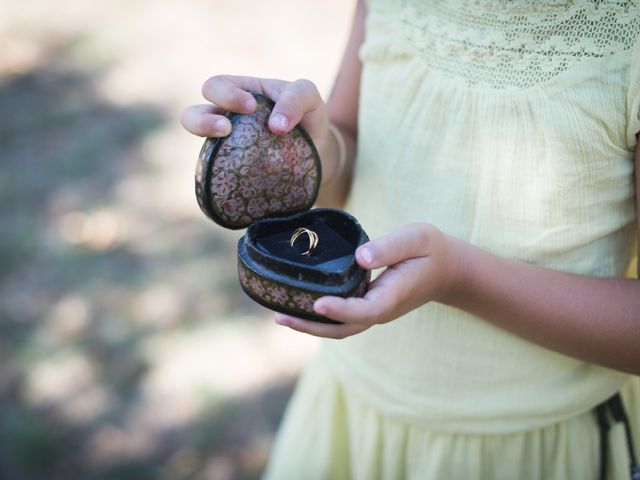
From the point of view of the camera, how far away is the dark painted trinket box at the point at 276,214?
98 cm

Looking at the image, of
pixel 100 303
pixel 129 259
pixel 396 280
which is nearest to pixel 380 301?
pixel 396 280

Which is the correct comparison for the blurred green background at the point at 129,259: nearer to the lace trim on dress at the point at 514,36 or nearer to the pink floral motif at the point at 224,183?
the pink floral motif at the point at 224,183

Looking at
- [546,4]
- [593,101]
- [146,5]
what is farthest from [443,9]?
[146,5]

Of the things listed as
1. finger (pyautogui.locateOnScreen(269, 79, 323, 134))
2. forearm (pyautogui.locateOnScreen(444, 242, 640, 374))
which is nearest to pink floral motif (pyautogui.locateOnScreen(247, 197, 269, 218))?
finger (pyautogui.locateOnScreen(269, 79, 323, 134))

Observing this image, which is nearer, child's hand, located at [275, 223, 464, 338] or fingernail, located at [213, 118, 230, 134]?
child's hand, located at [275, 223, 464, 338]

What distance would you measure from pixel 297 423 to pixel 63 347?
1426mm

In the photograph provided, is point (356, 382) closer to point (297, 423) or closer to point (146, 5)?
point (297, 423)

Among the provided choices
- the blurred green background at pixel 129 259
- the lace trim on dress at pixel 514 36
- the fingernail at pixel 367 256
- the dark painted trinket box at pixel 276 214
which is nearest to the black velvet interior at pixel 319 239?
the dark painted trinket box at pixel 276 214

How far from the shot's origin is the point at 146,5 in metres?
4.80

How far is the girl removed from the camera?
3.43ft

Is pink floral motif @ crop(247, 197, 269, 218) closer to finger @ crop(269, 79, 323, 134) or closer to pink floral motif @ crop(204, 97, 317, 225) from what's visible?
pink floral motif @ crop(204, 97, 317, 225)

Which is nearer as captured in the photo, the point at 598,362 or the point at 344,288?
the point at 344,288

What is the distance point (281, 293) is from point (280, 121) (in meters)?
0.28

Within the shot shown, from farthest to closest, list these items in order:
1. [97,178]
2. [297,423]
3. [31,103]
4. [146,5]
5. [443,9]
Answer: [146,5], [31,103], [97,178], [297,423], [443,9]
